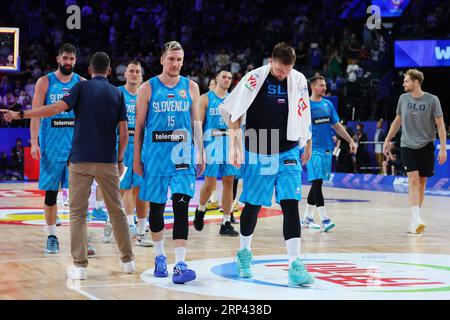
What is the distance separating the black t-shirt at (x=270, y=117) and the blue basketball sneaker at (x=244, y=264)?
93 cm

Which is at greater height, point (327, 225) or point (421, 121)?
point (421, 121)

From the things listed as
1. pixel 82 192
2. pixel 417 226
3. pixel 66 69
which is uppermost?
pixel 66 69

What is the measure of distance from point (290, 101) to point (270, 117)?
9.0 inches

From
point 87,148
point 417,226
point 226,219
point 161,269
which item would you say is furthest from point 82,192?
point 417,226

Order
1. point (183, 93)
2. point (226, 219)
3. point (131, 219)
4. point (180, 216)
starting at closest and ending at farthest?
point (180, 216) → point (183, 93) → point (131, 219) → point (226, 219)

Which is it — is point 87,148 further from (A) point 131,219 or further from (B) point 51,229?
(A) point 131,219

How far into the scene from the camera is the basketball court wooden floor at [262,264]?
20.5 feet

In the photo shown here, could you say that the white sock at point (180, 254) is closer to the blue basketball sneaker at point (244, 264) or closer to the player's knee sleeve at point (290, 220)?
the blue basketball sneaker at point (244, 264)

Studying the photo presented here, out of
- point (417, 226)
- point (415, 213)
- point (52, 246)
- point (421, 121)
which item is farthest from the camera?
point (421, 121)

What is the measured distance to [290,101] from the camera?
7.00 meters

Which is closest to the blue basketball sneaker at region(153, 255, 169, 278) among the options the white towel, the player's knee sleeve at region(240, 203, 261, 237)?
the player's knee sleeve at region(240, 203, 261, 237)

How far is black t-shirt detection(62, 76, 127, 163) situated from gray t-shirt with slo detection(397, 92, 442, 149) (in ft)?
17.1
